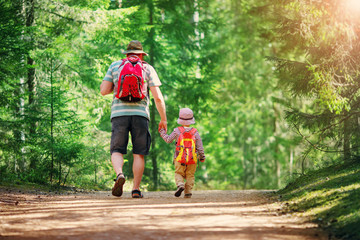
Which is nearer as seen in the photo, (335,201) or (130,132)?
(335,201)

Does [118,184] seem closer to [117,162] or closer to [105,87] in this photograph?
[117,162]

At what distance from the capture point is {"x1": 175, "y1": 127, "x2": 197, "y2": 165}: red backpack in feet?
29.4

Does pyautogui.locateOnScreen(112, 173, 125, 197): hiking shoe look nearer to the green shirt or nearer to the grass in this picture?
the green shirt

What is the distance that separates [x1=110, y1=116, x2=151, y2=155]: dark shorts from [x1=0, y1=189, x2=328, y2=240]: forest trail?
1.27m

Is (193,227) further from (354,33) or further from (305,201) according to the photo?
(354,33)

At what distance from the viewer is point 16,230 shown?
4.90 m

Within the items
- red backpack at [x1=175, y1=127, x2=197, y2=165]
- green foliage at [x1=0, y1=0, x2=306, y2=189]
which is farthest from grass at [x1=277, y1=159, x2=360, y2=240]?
green foliage at [x1=0, y1=0, x2=306, y2=189]

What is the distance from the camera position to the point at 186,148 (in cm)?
899

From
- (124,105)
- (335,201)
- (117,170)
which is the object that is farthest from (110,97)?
(335,201)

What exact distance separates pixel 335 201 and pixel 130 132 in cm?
352

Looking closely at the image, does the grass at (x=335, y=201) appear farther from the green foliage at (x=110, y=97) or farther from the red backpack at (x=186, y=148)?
the green foliage at (x=110, y=97)

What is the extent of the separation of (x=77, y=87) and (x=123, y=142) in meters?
9.94

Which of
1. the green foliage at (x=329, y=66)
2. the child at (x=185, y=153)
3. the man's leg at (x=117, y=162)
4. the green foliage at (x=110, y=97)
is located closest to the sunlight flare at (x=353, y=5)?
the green foliage at (x=329, y=66)

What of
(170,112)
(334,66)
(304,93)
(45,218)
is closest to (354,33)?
(334,66)
